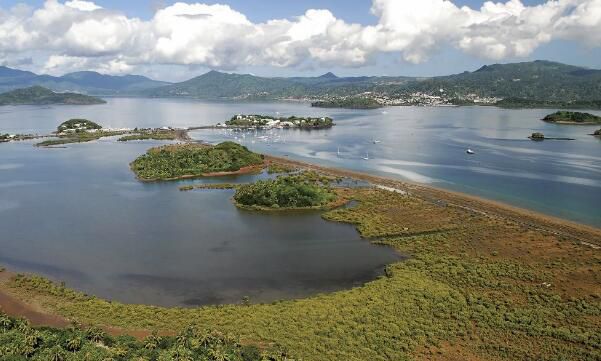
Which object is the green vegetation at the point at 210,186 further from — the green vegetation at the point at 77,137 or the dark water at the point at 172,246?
the green vegetation at the point at 77,137

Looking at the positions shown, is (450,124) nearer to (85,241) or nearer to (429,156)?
(429,156)

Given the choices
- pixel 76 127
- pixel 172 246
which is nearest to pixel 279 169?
pixel 172 246

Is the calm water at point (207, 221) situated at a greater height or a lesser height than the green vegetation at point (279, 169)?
lesser

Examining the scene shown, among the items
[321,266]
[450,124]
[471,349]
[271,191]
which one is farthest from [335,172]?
[450,124]

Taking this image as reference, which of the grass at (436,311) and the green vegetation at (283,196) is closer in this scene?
the grass at (436,311)

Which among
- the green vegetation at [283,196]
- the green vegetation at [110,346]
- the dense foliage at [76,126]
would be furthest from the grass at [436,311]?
the dense foliage at [76,126]

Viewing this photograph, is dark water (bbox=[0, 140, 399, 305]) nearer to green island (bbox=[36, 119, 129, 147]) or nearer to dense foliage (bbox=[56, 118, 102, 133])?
green island (bbox=[36, 119, 129, 147])

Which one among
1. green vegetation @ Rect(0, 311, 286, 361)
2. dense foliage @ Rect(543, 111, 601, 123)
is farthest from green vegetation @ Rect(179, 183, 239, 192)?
dense foliage @ Rect(543, 111, 601, 123)

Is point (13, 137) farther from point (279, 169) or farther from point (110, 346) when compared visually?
point (110, 346)
